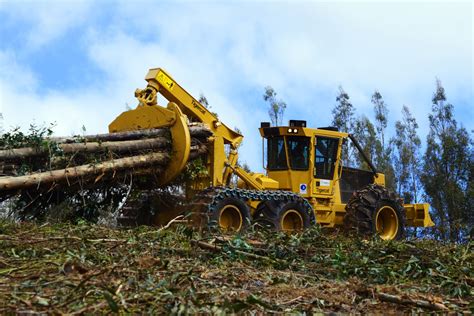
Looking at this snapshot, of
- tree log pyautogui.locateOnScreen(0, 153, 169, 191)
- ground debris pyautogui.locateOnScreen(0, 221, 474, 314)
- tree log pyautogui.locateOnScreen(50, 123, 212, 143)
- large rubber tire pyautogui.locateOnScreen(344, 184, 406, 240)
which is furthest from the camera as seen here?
large rubber tire pyautogui.locateOnScreen(344, 184, 406, 240)

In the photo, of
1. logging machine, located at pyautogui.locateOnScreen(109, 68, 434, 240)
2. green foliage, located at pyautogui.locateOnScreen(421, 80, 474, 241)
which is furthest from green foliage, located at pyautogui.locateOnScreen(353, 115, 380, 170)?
logging machine, located at pyautogui.locateOnScreen(109, 68, 434, 240)

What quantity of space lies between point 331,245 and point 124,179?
3831 mm

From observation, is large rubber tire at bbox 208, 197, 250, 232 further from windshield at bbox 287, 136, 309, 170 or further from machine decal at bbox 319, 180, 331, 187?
machine decal at bbox 319, 180, 331, 187

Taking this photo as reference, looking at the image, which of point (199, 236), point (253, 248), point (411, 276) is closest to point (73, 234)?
point (199, 236)

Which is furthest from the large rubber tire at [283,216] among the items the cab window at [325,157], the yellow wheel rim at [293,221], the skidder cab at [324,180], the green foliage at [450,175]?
the green foliage at [450,175]

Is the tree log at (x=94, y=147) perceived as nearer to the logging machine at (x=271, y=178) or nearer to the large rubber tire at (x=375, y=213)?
the logging machine at (x=271, y=178)

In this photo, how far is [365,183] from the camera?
1562 centimetres

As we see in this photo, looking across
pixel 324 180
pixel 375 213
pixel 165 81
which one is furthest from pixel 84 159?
pixel 375 213

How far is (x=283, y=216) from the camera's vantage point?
11.2 meters

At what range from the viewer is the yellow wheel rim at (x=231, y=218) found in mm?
10438

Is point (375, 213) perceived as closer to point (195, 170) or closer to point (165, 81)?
point (195, 170)

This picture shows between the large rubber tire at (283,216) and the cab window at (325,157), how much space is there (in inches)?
68.5

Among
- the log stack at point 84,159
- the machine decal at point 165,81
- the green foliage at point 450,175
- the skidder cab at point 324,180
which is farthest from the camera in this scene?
the green foliage at point 450,175

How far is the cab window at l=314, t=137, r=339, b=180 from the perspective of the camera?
13141 millimetres
